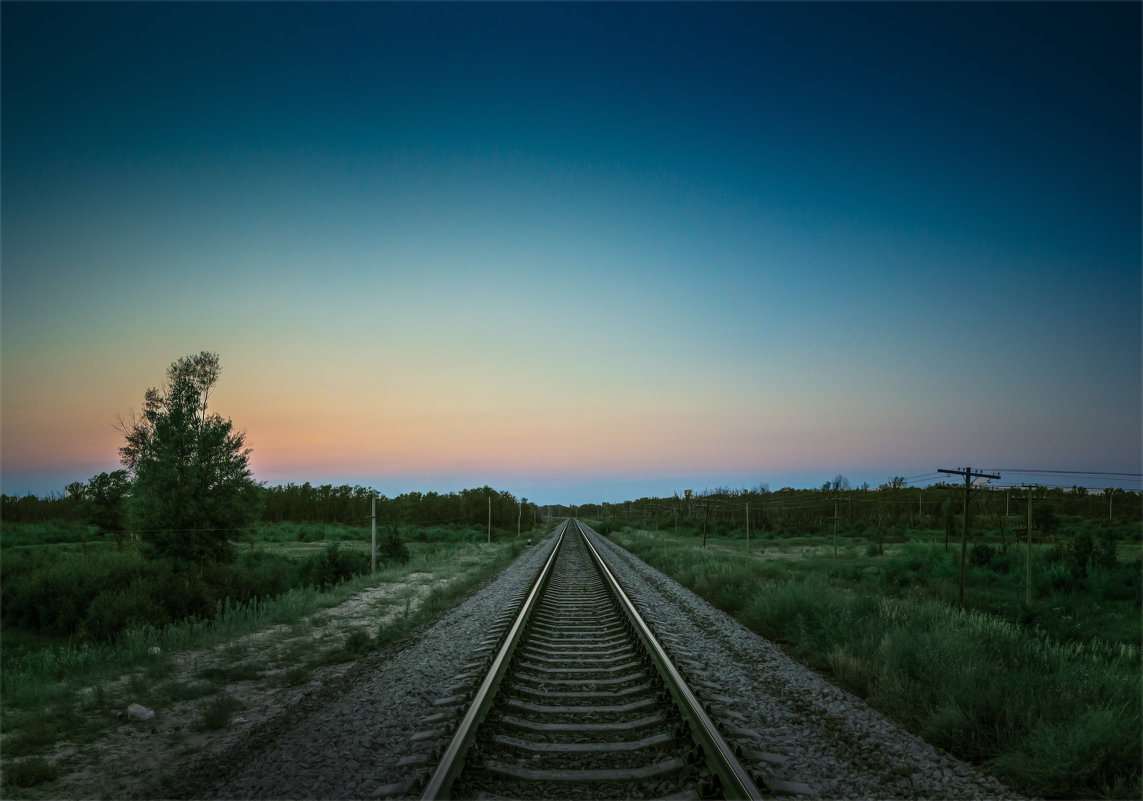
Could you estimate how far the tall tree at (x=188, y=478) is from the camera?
2075cm

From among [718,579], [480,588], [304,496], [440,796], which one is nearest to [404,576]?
[480,588]

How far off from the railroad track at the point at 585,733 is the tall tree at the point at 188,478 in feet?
57.5

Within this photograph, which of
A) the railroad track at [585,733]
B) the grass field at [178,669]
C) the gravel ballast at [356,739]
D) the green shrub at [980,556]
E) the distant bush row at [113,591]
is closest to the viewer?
the railroad track at [585,733]

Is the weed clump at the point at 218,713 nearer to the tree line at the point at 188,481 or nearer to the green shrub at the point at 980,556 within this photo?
the tree line at the point at 188,481

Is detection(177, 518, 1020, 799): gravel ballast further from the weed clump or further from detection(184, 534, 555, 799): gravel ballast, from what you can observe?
the weed clump

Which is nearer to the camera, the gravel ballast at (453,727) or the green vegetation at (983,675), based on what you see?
the gravel ballast at (453,727)

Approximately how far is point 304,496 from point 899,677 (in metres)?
102

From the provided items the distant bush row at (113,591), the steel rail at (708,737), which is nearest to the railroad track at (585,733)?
the steel rail at (708,737)

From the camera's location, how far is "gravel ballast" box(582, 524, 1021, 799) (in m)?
4.27

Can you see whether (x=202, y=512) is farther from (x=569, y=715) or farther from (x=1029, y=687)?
(x=1029, y=687)

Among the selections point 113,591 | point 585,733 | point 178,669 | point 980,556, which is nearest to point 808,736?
point 585,733

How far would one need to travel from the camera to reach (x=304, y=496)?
96500 millimetres

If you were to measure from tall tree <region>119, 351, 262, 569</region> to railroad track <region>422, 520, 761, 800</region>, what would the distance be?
57.5 feet

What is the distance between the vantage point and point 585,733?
16.3 feet
